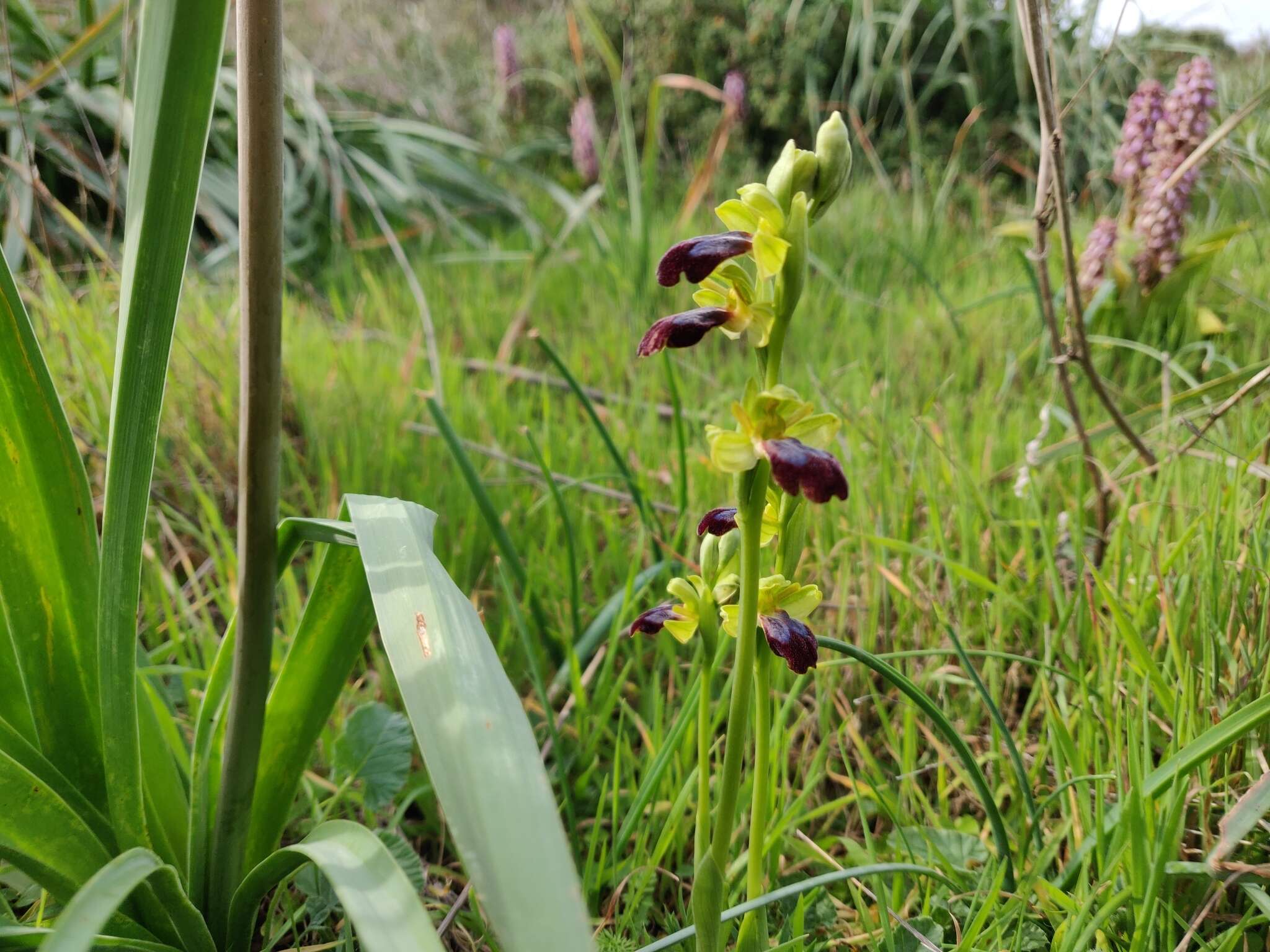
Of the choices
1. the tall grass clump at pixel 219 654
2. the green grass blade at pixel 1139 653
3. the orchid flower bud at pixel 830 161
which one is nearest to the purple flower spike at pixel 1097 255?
the green grass blade at pixel 1139 653

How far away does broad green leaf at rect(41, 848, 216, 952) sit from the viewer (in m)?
0.38

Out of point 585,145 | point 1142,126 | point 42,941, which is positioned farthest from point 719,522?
point 585,145

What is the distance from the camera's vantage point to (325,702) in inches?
27.1

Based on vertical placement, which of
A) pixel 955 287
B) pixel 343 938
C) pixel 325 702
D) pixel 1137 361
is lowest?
pixel 343 938

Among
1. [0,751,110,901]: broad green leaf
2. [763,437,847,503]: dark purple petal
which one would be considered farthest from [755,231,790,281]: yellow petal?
[0,751,110,901]: broad green leaf

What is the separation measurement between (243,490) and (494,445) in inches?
39.0

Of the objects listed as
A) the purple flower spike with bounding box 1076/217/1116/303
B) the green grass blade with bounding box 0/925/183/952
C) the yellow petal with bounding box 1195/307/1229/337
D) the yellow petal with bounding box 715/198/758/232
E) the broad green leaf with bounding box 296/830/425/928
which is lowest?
the broad green leaf with bounding box 296/830/425/928

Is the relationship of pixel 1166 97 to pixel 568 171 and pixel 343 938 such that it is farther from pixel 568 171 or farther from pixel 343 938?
pixel 568 171

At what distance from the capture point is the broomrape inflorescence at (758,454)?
0.47 m

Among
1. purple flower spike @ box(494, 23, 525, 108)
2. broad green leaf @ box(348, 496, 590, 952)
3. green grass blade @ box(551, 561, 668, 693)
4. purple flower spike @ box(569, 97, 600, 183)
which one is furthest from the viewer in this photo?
purple flower spike @ box(494, 23, 525, 108)

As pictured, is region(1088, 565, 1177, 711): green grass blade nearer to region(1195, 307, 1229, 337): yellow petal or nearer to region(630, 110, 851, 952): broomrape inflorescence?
region(630, 110, 851, 952): broomrape inflorescence

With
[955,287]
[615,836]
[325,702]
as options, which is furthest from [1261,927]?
[955,287]

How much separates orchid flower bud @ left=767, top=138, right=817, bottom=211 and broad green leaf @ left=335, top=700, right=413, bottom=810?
0.63 meters

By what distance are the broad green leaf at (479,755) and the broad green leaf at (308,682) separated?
0.16m
